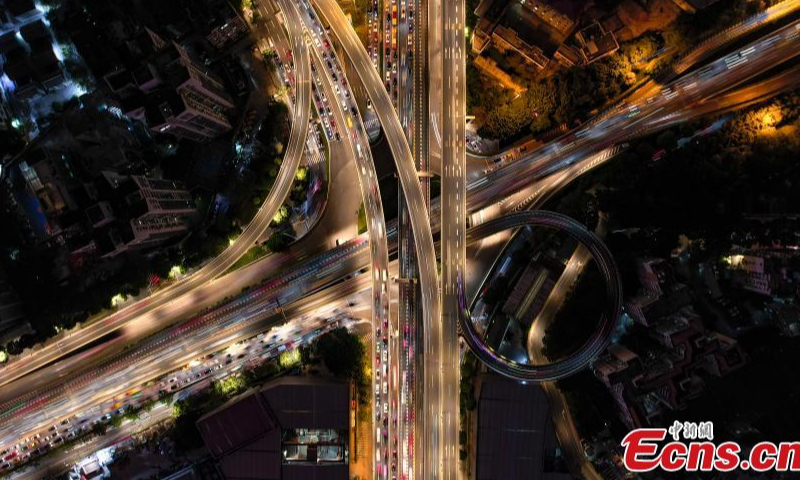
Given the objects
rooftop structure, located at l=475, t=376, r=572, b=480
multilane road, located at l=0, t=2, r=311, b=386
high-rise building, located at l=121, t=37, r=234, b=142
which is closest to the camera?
high-rise building, located at l=121, t=37, r=234, b=142

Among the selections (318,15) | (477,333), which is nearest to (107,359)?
(477,333)

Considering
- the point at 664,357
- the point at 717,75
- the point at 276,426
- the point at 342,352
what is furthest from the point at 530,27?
the point at 276,426

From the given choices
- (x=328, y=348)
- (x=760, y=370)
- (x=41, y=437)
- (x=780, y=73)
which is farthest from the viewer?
(x=41, y=437)

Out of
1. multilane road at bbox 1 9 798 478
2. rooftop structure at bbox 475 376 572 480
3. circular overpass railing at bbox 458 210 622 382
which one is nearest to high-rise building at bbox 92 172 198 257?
circular overpass railing at bbox 458 210 622 382

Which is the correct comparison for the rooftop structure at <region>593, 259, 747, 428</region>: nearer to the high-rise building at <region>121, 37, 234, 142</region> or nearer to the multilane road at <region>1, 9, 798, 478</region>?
the multilane road at <region>1, 9, 798, 478</region>

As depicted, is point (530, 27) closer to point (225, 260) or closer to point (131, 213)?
point (225, 260)

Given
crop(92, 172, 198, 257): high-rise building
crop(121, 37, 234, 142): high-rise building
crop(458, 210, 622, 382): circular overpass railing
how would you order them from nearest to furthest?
crop(121, 37, 234, 142): high-rise building < crop(92, 172, 198, 257): high-rise building < crop(458, 210, 622, 382): circular overpass railing

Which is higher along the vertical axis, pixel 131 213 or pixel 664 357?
pixel 131 213

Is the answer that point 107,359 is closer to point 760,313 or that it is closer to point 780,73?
point 760,313

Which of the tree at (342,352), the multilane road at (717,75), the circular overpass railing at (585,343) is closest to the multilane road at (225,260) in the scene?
the tree at (342,352)

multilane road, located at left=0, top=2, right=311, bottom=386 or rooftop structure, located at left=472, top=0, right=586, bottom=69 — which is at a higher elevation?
rooftop structure, located at left=472, top=0, right=586, bottom=69

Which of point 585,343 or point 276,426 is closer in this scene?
point 585,343
